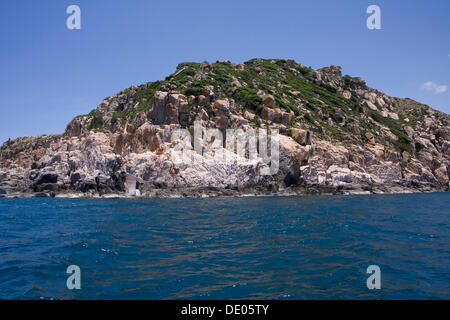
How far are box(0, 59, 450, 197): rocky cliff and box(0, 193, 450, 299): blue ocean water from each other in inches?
1361

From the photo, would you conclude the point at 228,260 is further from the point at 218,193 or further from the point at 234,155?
the point at 234,155

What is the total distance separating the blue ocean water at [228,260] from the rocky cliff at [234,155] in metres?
34.6

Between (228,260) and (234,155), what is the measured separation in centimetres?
4531

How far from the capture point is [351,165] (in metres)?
60.7

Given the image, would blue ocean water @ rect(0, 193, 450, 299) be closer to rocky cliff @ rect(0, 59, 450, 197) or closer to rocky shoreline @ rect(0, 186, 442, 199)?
rocky shoreline @ rect(0, 186, 442, 199)

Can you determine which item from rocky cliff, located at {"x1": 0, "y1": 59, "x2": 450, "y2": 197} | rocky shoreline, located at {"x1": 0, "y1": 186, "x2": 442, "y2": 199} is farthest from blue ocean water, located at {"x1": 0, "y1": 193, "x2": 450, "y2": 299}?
rocky cliff, located at {"x1": 0, "y1": 59, "x2": 450, "y2": 197}

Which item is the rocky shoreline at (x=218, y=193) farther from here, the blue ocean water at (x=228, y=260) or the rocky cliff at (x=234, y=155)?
the blue ocean water at (x=228, y=260)

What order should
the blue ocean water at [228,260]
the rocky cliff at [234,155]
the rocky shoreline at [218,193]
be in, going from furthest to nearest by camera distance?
1. the rocky cliff at [234,155]
2. the rocky shoreline at [218,193]
3. the blue ocean water at [228,260]

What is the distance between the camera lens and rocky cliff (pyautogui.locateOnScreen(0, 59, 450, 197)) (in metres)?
53.7

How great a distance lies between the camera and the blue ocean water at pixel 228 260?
803cm

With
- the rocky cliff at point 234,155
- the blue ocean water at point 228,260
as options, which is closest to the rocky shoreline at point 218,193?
the rocky cliff at point 234,155

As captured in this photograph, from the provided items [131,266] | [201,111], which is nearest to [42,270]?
[131,266]

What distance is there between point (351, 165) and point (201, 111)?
3313 cm

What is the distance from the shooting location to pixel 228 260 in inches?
426
